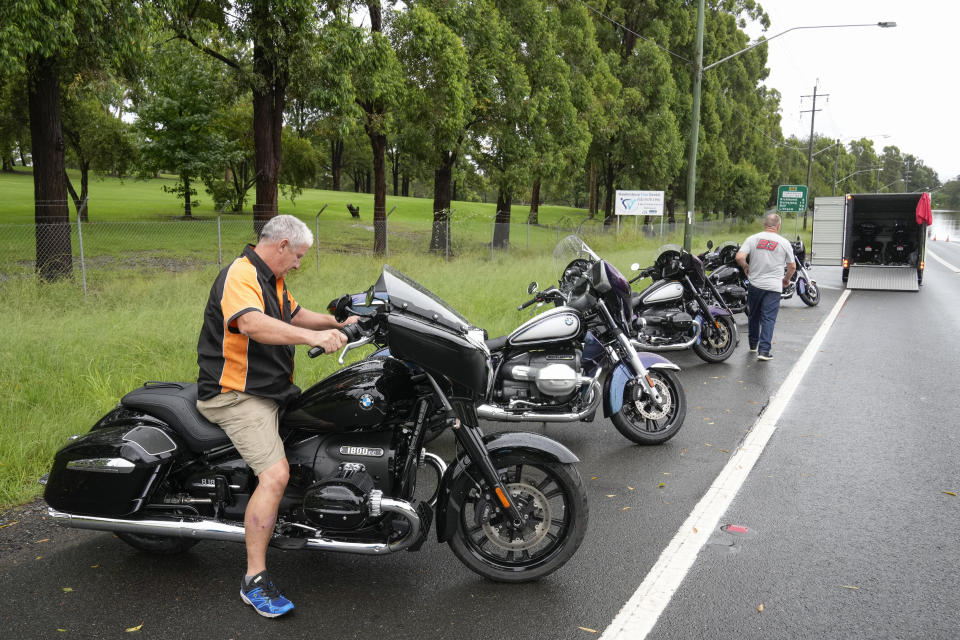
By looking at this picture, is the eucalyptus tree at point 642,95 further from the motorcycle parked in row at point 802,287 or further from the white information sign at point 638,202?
the motorcycle parked in row at point 802,287

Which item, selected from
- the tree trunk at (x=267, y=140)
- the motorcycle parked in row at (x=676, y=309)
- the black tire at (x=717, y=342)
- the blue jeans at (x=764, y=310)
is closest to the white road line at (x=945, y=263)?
the blue jeans at (x=764, y=310)

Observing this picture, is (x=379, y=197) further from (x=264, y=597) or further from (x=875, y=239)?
(x=264, y=597)

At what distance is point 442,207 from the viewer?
82.6 feet

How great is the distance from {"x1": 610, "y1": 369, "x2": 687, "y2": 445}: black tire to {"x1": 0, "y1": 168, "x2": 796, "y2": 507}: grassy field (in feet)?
10.5

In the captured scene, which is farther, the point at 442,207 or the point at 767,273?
the point at 442,207

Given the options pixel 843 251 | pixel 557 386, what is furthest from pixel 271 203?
pixel 843 251

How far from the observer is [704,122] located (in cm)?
4197

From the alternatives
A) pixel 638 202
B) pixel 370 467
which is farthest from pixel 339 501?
pixel 638 202

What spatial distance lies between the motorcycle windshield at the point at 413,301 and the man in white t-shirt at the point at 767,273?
23.6 ft

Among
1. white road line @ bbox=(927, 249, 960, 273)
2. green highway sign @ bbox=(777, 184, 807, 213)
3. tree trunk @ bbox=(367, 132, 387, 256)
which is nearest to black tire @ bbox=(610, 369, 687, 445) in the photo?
tree trunk @ bbox=(367, 132, 387, 256)

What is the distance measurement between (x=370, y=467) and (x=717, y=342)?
707 centimetres

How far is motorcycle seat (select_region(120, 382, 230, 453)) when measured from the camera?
355cm

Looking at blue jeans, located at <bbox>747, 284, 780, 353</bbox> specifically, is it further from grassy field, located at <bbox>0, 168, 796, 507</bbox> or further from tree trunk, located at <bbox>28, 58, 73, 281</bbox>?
tree trunk, located at <bbox>28, 58, 73, 281</bbox>

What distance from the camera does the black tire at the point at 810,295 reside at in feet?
50.2
